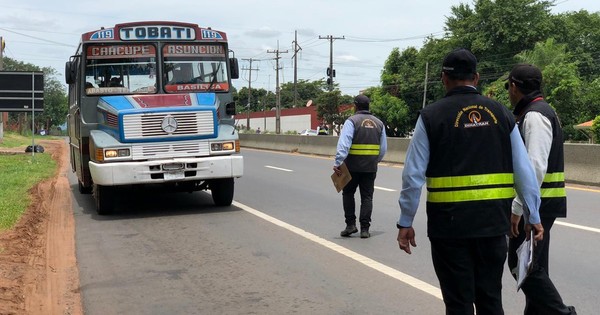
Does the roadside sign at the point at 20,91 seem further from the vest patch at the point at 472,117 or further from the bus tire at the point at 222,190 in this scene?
the vest patch at the point at 472,117

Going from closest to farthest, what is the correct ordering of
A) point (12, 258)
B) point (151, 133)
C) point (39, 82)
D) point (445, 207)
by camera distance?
1. point (445, 207)
2. point (12, 258)
3. point (151, 133)
4. point (39, 82)

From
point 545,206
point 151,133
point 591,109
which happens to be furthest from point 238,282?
point 591,109

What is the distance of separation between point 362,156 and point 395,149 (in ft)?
47.1

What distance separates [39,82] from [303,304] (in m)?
24.9

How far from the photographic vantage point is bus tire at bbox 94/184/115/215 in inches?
406

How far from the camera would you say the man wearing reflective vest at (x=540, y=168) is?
405 cm

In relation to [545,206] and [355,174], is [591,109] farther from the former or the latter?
[545,206]

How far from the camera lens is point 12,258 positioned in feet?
23.6

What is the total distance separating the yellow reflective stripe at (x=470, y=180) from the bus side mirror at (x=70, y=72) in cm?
918

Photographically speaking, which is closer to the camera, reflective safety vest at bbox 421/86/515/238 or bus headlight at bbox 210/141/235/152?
reflective safety vest at bbox 421/86/515/238

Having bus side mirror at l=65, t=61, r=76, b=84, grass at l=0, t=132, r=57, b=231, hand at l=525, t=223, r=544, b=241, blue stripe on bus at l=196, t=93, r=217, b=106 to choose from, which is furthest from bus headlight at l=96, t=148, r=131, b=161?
hand at l=525, t=223, r=544, b=241

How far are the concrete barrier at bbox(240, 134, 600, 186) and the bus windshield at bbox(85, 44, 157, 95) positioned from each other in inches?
386

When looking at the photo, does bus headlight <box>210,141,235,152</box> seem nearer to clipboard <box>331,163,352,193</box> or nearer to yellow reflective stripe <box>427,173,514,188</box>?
clipboard <box>331,163,352,193</box>

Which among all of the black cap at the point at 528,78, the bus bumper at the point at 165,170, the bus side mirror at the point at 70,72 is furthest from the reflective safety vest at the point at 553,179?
the bus side mirror at the point at 70,72
